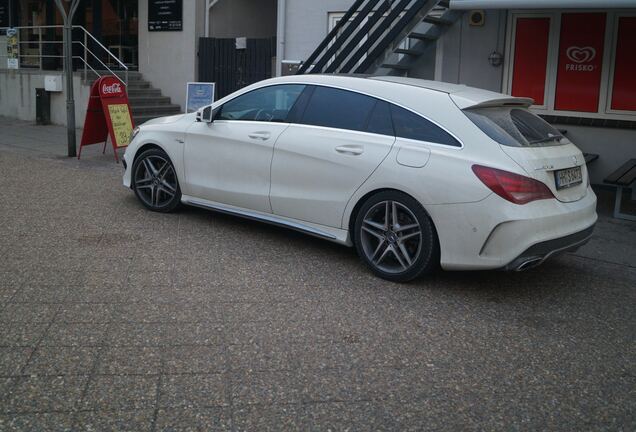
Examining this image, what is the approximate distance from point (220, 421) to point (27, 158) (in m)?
9.22

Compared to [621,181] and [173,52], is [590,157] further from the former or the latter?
[173,52]

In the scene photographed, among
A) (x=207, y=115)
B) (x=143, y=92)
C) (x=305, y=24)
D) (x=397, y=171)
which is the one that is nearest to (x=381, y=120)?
(x=397, y=171)

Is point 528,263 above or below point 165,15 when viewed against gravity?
below

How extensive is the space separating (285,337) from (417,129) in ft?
7.01

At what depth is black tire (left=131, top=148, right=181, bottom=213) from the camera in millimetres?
7465

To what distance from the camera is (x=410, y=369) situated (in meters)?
4.14

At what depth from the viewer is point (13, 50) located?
57.1 feet

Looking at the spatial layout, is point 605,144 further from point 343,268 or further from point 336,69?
point 343,268

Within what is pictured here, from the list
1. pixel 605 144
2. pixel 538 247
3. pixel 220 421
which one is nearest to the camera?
pixel 220 421

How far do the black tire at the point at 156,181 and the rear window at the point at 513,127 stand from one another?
3291 millimetres

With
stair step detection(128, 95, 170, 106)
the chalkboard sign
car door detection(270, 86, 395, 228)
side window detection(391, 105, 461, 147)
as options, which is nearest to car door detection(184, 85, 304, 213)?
car door detection(270, 86, 395, 228)

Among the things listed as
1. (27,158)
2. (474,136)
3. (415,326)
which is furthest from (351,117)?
(27,158)

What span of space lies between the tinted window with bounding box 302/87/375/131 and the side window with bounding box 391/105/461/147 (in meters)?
0.30

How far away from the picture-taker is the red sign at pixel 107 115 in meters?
11.3
